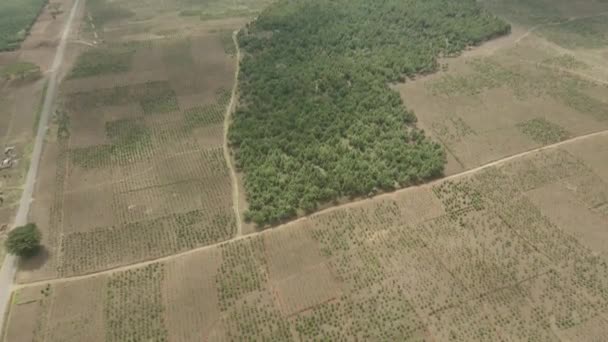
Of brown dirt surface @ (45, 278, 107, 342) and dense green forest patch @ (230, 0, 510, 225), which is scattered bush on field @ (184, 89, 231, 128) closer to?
dense green forest patch @ (230, 0, 510, 225)

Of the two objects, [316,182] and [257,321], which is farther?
[316,182]

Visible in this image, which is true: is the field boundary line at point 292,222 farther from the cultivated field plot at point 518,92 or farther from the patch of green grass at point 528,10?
the patch of green grass at point 528,10

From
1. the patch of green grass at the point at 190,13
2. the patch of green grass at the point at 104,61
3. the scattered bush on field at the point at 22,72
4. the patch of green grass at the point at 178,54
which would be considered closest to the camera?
the scattered bush on field at the point at 22,72

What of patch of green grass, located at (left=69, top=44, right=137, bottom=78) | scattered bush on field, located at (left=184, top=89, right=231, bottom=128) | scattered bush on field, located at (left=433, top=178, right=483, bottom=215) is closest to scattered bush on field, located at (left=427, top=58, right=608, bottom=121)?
scattered bush on field, located at (left=433, top=178, right=483, bottom=215)

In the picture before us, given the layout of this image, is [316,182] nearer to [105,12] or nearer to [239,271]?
[239,271]

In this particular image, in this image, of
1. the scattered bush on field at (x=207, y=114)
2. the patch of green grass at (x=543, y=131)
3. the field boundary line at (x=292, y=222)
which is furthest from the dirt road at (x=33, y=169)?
the patch of green grass at (x=543, y=131)

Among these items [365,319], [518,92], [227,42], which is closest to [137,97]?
[227,42]
